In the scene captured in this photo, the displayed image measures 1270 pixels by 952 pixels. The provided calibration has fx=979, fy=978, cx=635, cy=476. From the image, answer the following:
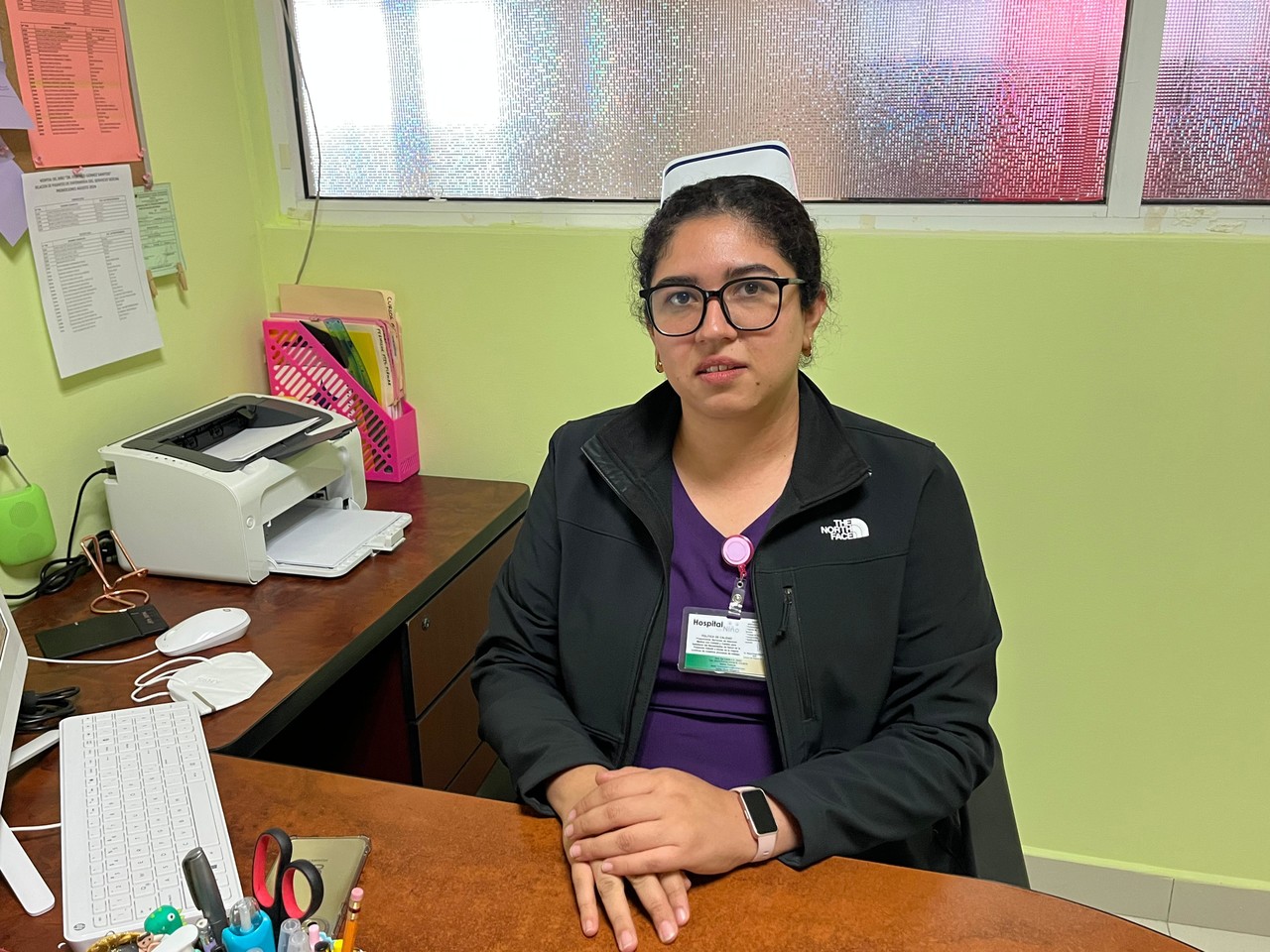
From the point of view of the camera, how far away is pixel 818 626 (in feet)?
4.09

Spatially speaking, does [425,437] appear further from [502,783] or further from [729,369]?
[729,369]

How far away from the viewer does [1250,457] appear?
183 cm

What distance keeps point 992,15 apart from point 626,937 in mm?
1699

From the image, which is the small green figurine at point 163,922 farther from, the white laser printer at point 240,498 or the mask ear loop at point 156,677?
the white laser printer at point 240,498

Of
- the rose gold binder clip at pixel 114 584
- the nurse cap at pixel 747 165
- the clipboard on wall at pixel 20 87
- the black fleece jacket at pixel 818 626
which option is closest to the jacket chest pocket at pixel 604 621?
the black fleece jacket at pixel 818 626

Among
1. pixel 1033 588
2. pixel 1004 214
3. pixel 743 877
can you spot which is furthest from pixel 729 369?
pixel 1033 588

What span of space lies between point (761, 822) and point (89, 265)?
154cm

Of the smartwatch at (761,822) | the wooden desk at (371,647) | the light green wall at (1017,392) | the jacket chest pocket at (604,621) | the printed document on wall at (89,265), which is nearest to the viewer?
the smartwatch at (761,822)

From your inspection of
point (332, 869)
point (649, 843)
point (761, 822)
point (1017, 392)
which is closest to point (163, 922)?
point (332, 869)

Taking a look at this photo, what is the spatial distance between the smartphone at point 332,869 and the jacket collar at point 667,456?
527 millimetres

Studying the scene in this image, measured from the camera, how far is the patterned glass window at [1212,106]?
1.72 meters

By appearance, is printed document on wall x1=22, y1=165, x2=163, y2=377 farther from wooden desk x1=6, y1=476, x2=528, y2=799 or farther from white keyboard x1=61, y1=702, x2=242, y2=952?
white keyboard x1=61, y1=702, x2=242, y2=952

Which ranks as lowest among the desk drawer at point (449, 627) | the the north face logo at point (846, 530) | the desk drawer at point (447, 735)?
the desk drawer at point (447, 735)

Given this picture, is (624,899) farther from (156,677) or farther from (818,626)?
(156,677)
